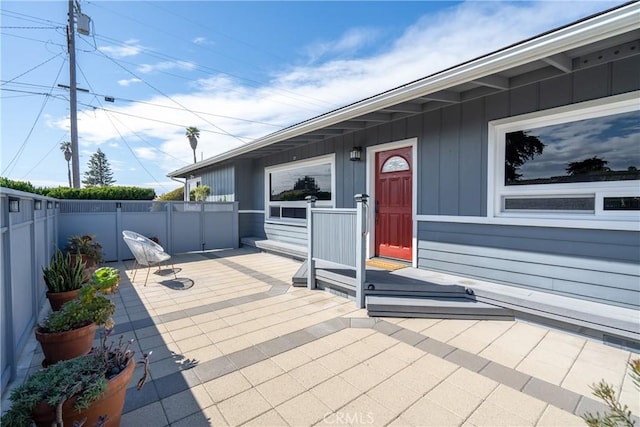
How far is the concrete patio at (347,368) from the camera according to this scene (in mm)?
1854

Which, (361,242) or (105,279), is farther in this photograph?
(361,242)

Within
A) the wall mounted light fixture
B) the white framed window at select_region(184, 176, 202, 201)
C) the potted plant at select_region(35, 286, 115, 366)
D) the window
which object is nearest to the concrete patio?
the potted plant at select_region(35, 286, 115, 366)

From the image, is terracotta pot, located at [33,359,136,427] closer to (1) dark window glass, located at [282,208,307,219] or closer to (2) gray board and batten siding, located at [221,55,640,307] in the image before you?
(2) gray board and batten siding, located at [221,55,640,307]

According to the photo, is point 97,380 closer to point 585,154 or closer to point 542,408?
point 542,408

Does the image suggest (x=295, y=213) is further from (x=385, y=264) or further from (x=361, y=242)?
(x=361, y=242)

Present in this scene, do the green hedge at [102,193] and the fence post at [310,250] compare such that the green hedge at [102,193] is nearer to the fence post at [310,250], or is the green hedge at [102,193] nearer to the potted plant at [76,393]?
the fence post at [310,250]

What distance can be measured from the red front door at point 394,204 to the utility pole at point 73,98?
10.1m

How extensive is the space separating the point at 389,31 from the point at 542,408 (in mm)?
7496

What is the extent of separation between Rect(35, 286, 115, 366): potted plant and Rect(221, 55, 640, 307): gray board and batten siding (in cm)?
395

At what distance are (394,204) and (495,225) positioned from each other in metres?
1.62

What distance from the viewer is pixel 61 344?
2.19 metres

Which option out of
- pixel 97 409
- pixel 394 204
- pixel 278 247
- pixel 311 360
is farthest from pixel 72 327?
pixel 278 247

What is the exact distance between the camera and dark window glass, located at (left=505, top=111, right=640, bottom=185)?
288cm

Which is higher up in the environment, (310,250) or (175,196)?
(175,196)
